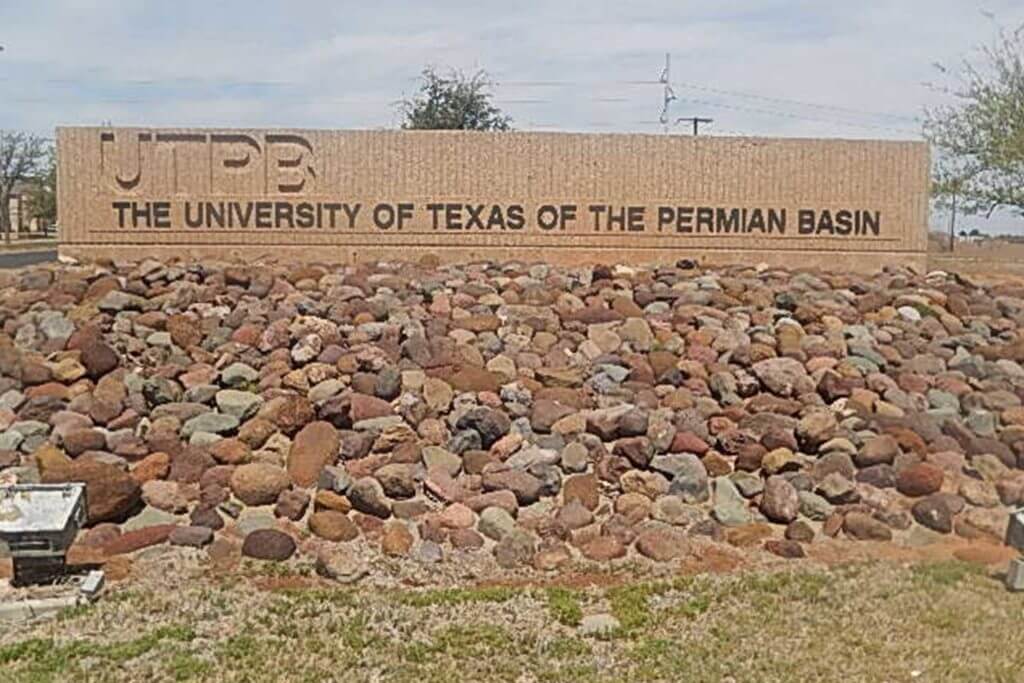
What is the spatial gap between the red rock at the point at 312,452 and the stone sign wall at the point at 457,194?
242 inches

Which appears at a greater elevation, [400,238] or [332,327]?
[400,238]

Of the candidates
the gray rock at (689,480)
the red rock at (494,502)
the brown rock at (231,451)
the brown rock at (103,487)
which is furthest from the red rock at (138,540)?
the gray rock at (689,480)

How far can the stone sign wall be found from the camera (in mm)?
12320

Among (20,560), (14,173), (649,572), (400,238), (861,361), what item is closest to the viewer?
(20,560)

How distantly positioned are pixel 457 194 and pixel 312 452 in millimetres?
6639

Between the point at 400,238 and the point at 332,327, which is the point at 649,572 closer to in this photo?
the point at 332,327

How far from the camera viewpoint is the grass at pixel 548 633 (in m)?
3.76

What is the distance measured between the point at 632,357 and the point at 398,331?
2.06 metres

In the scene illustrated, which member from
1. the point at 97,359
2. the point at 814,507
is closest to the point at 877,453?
the point at 814,507

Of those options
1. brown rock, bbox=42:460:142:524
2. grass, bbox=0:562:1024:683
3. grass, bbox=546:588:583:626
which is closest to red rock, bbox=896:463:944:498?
grass, bbox=0:562:1024:683

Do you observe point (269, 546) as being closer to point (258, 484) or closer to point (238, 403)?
point (258, 484)

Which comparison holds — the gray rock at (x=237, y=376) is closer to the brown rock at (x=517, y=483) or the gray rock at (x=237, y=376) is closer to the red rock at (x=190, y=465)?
the red rock at (x=190, y=465)

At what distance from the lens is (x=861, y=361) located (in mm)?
7926

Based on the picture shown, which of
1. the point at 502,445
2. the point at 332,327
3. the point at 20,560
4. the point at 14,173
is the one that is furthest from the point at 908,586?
the point at 14,173
